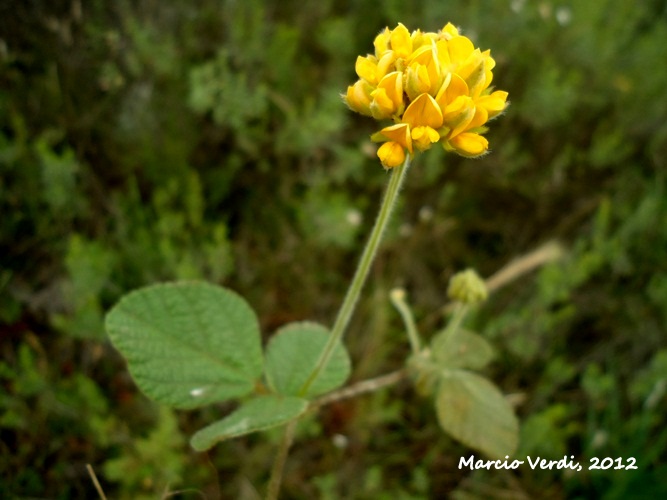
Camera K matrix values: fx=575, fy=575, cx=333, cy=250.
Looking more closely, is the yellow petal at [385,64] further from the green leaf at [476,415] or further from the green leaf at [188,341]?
the green leaf at [476,415]

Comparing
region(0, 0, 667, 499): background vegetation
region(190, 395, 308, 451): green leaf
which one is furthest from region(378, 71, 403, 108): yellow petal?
region(0, 0, 667, 499): background vegetation

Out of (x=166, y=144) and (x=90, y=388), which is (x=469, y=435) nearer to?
(x=90, y=388)

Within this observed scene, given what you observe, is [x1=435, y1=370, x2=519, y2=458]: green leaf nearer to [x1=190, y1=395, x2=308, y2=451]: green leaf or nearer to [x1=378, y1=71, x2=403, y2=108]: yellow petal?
[x1=190, y1=395, x2=308, y2=451]: green leaf

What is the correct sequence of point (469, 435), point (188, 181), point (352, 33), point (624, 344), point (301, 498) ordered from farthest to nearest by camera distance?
1. point (352, 33)
2. point (624, 344)
3. point (188, 181)
4. point (301, 498)
5. point (469, 435)

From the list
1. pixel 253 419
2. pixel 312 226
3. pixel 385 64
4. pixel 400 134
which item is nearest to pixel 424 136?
pixel 400 134

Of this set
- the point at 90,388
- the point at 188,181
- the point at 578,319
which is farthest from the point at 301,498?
the point at 578,319

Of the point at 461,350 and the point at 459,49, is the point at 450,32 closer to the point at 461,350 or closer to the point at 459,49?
the point at 459,49
